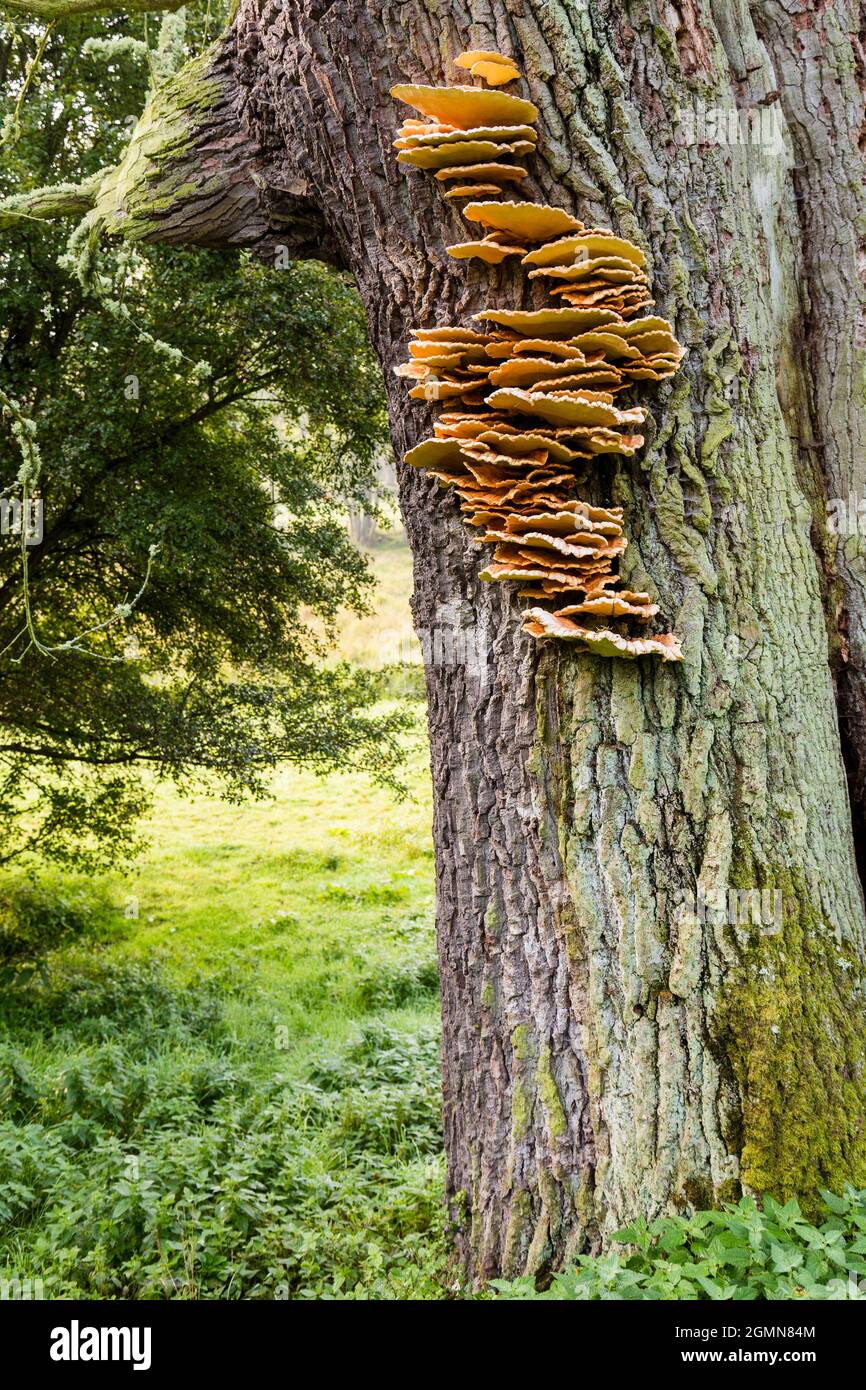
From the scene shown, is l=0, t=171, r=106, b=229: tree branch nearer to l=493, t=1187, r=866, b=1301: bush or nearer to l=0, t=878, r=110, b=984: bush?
l=493, t=1187, r=866, b=1301: bush

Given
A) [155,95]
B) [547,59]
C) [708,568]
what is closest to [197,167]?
[155,95]

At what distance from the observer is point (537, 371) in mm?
2246

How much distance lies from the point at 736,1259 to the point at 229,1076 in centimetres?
314

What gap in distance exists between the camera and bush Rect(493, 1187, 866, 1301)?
205 centimetres

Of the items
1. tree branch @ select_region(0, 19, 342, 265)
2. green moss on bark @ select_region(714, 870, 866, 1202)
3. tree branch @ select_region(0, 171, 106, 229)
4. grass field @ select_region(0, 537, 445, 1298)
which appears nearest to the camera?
green moss on bark @ select_region(714, 870, 866, 1202)

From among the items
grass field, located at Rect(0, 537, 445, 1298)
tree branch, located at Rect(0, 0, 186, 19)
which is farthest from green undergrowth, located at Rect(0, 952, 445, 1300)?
tree branch, located at Rect(0, 0, 186, 19)

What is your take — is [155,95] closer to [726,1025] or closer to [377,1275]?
[726,1025]

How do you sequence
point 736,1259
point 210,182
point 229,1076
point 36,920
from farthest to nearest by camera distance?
point 36,920 < point 229,1076 < point 210,182 < point 736,1259

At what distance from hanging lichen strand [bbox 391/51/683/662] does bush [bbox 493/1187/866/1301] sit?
4.35 ft

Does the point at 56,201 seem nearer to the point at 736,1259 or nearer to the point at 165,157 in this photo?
the point at 165,157

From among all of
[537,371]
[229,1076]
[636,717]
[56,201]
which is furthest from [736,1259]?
[56,201]

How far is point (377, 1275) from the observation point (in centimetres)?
294

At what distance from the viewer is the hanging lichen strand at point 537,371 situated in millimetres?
2232
